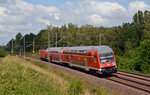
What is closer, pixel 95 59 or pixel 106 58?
pixel 106 58

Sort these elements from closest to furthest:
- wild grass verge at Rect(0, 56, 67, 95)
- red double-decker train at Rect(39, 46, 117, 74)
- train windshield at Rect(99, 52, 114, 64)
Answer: wild grass verge at Rect(0, 56, 67, 95) → red double-decker train at Rect(39, 46, 117, 74) → train windshield at Rect(99, 52, 114, 64)

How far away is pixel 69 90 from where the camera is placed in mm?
12750

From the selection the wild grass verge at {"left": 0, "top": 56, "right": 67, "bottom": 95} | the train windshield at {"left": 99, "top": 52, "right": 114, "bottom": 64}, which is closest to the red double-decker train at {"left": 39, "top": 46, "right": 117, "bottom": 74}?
the train windshield at {"left": 99, "top": 52, "right": 114, "bottom": 64}

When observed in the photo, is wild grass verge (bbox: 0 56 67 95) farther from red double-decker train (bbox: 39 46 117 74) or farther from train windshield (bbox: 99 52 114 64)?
train windshield (bbox: 99 52 114 64)

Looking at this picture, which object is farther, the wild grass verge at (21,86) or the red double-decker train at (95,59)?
the red double-decker train at (95,59)

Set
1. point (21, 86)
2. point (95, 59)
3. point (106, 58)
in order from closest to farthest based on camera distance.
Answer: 1. point (21, 86)
2. point (106, 58)
3. point (95, 59)

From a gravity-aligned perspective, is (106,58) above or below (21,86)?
above

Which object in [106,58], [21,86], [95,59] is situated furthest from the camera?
[95,59]

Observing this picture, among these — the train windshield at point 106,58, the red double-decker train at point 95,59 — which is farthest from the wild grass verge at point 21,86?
the train windshield at point 106,58

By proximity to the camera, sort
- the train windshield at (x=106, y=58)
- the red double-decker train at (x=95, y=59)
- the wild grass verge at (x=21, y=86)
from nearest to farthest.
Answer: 1. the wild grass verge at (x=21, y=86)
2. the red double-decker train at (x=95, y=59)
3. the train windshield at (x=106, y=58)

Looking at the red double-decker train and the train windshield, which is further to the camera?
the train windshield

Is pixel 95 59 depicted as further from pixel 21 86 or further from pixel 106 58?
pixel 21 86

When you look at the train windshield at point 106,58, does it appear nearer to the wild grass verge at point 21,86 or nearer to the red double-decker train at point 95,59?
the red double-decker train at point 95,59

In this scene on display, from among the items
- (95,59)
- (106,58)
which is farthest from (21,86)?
(106,58)
